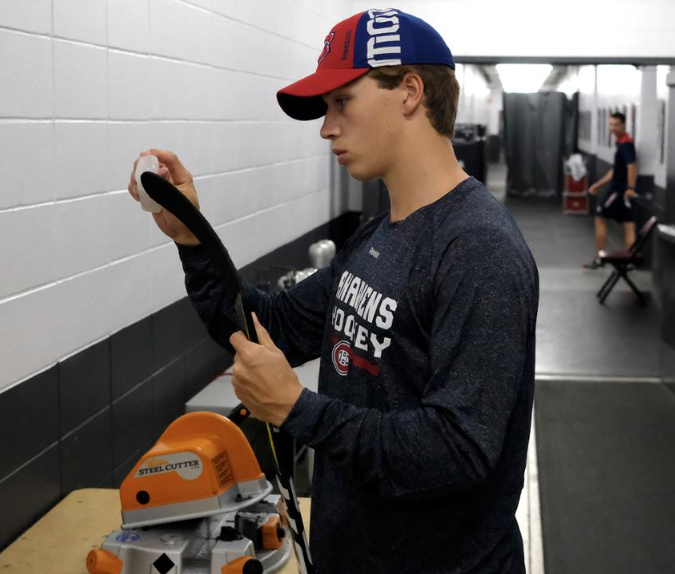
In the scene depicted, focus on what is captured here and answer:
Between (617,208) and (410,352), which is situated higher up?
(410,352)

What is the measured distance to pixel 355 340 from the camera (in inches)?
51.4

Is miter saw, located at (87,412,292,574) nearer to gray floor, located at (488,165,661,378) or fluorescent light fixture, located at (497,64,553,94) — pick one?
gray floor, located at (488,165,661,378)

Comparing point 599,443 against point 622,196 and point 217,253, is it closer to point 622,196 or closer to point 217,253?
point 217,253

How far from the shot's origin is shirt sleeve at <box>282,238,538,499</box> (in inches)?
45.1

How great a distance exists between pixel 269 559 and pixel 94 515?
1.73 feet

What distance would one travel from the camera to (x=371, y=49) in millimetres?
1281

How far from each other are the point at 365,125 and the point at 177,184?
43 centimetres

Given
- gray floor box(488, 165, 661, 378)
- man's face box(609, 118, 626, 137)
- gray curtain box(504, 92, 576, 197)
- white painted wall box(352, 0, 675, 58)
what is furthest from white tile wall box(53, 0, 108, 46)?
gray curtain box(504, 92, 576, 197)

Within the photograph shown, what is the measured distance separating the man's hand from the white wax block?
14.4 inches

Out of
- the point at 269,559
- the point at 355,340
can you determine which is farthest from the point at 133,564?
the point at 355,340

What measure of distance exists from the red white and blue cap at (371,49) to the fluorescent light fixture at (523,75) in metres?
A: 24.5

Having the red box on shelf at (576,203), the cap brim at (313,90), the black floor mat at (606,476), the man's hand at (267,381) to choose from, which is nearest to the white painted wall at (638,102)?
the red box on shelf at (576,203)

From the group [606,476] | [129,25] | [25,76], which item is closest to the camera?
[25,76]

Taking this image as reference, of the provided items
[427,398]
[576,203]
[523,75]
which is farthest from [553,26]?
[523,75]
